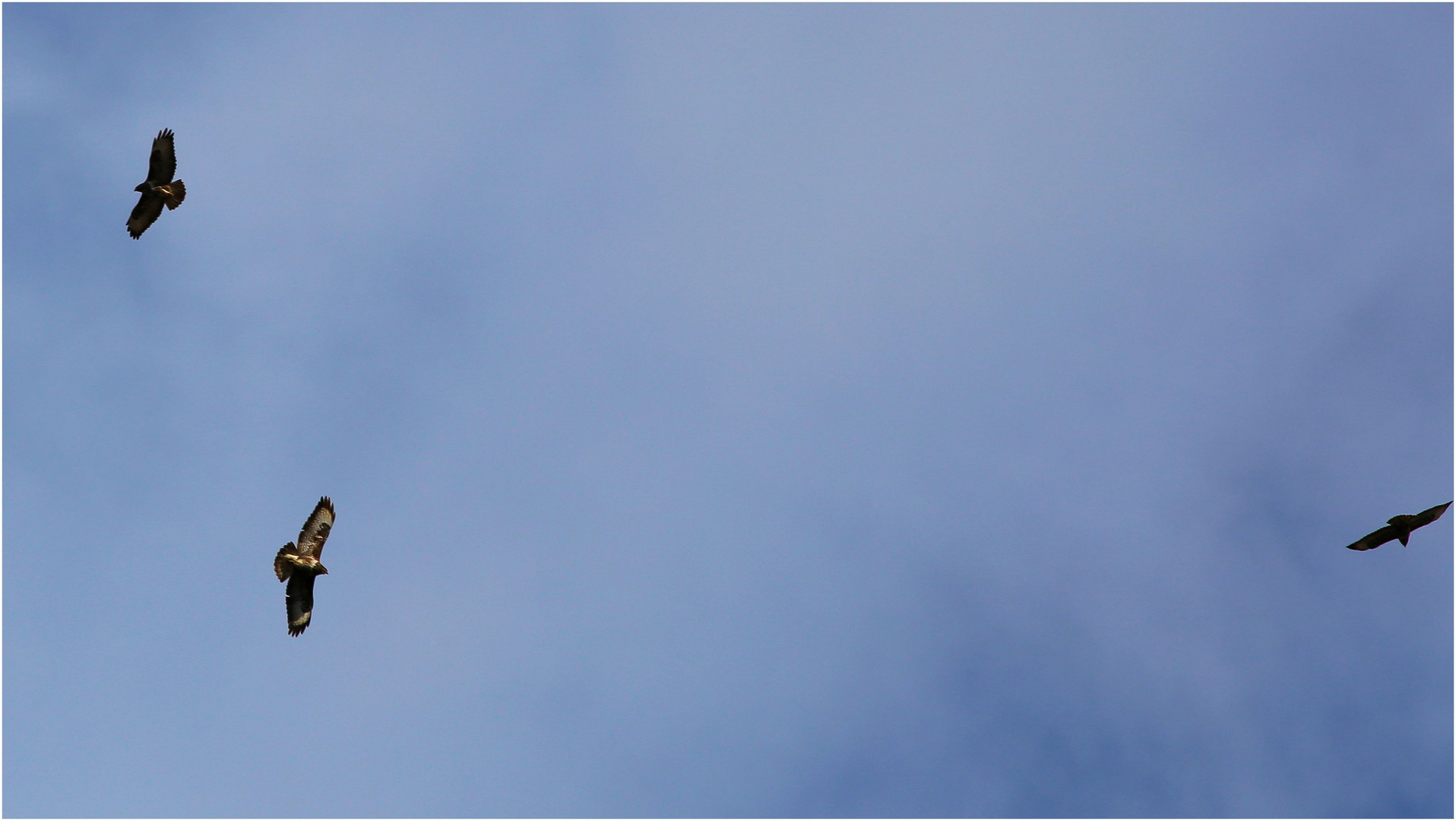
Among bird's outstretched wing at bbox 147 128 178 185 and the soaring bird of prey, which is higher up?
bird's outstretched wing at bbox 147 128 178 185

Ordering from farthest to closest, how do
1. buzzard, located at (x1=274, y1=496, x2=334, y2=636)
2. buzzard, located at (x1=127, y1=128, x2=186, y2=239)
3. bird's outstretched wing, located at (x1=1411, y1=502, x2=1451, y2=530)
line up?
buzzard, located at (x1=127, y1=128, x2=186, y2=239), buzzard, located at (x1=274, y1=496, x2=334, y2=636), bird's outstretched wing, located at (x1=1411, y1=502, x2=1451, y2=530)

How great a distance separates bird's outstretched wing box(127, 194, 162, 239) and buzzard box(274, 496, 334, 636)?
48.6ft

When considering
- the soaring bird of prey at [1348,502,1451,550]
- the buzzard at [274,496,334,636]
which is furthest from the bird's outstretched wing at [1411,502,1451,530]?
the buzzard at [274,496,334,636]

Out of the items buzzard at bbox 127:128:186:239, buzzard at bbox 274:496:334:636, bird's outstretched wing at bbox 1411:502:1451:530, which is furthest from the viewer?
buzzard at bbox 127:128:186:239

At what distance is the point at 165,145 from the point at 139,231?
398 centimetres

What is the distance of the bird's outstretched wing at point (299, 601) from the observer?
47747 millimetres

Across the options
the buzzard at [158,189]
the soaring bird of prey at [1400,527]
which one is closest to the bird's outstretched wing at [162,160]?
the buzzard at [158,189]

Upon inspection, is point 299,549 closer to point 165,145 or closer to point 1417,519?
point 165,145

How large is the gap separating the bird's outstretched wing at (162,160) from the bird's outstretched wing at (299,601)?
18212 mm

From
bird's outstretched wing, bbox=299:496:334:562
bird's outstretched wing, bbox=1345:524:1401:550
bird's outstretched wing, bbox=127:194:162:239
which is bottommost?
bird's outstretched wing, bbox=1345:524:1401:550

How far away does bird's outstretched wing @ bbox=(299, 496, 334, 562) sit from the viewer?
4800 cm

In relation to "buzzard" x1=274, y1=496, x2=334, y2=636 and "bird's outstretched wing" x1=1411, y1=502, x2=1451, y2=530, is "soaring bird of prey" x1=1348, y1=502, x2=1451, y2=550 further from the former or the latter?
"buzzard" x1=274, y1=496, x2=334, y2=636

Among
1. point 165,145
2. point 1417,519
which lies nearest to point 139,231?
point 165,145

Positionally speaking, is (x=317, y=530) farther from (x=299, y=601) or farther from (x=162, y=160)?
(x=162, y=160)
